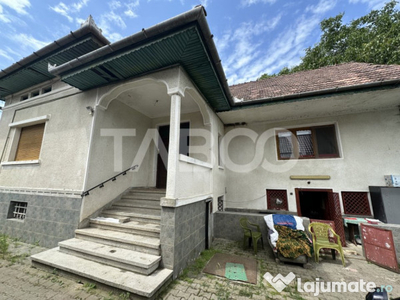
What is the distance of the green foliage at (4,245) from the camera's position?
14.1 ft

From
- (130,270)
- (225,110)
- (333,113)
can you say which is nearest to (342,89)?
(333,113)

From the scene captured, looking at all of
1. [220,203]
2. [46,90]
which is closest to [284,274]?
[220,203]

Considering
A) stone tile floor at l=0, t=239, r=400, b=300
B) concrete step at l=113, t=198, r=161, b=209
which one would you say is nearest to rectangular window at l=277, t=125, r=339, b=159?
stone tile floor at l=0, t=239, r=400, b=300

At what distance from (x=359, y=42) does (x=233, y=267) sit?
1858 cm

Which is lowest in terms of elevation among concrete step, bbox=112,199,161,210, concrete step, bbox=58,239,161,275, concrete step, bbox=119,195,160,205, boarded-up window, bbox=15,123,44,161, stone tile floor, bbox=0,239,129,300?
stone tile floor, bbox=0,239,129,300

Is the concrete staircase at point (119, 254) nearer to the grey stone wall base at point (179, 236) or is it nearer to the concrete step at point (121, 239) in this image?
the concrete step at point (121, 239)

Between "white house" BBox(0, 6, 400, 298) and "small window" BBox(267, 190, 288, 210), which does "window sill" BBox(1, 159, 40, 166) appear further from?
"small window" BBox(267, 190, 288, 210)

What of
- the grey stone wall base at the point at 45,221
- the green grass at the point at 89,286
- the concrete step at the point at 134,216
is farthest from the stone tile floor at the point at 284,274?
the grey stone wall base at the point at 45,221

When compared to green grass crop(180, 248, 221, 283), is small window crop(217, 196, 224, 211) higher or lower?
higher

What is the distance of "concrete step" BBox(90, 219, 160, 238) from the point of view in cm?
385

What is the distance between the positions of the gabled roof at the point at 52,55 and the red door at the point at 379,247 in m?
9.57

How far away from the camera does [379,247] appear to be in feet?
13.7

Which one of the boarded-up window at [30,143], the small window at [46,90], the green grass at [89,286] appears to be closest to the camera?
the green grass at [89,286]

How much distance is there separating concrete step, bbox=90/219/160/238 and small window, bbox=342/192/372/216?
6.59 m
